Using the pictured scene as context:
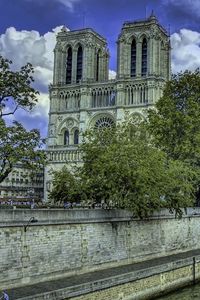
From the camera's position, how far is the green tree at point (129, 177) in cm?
3288

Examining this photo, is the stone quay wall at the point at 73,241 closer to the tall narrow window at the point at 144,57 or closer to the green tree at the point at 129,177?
the green tree at the point at 129,177

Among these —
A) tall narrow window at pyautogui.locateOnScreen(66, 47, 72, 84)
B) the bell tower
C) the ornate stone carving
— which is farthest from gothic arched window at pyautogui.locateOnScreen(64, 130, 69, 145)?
the bell tower

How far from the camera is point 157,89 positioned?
99000mm

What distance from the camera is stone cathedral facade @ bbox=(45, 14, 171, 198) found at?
3979 inches

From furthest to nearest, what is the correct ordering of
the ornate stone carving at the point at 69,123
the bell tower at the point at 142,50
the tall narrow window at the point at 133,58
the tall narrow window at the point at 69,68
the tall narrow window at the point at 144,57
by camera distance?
→ the tall narrow window at the point at 69,68 < the ornate stone carving at the point at 69,123 < the tall narrow window at the point at 133,58 < the tall narrow window at the point at 144,57 < the bell tower at the point at 142,50

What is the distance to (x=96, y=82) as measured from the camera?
107 m

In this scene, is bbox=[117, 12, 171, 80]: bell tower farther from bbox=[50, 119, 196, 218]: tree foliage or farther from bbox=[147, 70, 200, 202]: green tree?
bbox=[50, 119, 196, 218]: tree foliage

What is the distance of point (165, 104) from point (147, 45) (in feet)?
189

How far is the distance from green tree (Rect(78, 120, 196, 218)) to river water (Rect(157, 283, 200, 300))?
6003mm

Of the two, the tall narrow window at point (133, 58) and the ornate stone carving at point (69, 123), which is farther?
the ornate stone carving at point (69, 123)

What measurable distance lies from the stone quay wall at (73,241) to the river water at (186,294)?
4409 mm

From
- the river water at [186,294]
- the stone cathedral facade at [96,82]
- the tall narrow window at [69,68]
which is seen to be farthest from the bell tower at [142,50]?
the river water at [186,294]

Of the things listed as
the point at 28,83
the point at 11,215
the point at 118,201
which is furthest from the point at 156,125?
the point at 11,215

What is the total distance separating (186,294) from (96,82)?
8182cm
